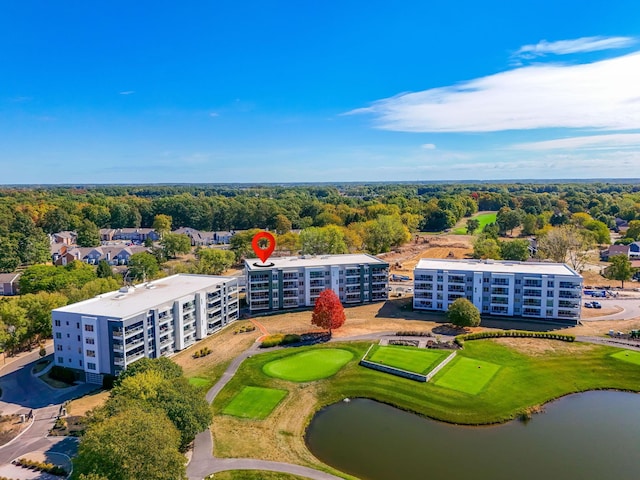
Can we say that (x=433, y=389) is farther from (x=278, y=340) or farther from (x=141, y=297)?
(x=141, y=297)

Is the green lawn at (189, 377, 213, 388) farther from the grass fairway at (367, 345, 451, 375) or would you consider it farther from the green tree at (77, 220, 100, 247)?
the green tree at (77, 220, 100, 247)

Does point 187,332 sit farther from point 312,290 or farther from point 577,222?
point 577,222

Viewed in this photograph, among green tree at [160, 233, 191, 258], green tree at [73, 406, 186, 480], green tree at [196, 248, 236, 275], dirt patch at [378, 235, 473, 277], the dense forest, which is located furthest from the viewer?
green tree at [160, 233, 191, 258]

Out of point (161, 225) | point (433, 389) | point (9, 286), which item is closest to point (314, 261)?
point (433, 389)

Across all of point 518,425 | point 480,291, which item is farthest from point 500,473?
point 480,291

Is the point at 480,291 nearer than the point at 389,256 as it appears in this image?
Yes

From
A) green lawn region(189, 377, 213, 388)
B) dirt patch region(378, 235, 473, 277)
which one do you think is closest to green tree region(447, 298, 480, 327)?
green lawn region(189, 377, 213, 388)
